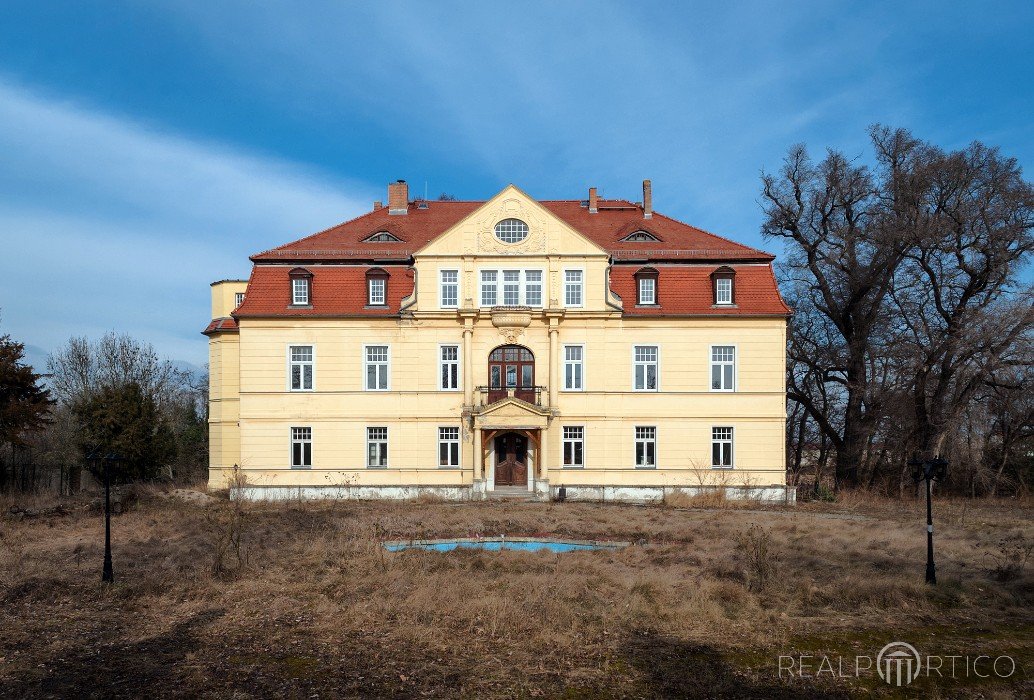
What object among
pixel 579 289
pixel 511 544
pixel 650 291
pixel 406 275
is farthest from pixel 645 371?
pixel 511 544

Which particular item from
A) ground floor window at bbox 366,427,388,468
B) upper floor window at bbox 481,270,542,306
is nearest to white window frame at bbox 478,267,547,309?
upper floor window at bbox 481,270,542,306

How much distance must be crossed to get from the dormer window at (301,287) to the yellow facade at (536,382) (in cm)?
86

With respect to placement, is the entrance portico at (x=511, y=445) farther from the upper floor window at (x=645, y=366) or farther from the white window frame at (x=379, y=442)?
the upper floor window at (x=645, y=366)

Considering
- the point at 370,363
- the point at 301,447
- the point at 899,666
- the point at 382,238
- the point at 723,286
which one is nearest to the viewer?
the point at 899,666

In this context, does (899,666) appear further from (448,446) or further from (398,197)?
(398,197)

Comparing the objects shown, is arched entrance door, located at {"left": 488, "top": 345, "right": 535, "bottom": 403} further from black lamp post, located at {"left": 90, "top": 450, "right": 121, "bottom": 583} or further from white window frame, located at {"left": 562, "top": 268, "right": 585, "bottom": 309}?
black lamp post, located at {"left": 90, "top": 450, "right": 121, "bottom": 583}

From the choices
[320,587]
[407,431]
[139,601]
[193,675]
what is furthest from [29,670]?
[407,431]

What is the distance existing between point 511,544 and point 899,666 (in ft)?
34.7

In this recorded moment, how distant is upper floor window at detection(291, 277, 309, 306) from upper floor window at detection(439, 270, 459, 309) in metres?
5.75

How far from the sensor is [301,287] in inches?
1145

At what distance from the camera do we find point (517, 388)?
2883cm

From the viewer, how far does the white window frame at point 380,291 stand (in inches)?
1141

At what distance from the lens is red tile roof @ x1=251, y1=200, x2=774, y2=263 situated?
2916 centimetres

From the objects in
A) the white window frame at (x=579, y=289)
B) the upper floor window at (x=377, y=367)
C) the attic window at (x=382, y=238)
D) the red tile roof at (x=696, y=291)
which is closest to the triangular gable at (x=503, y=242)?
the white window frame at (x=579, y=289)
